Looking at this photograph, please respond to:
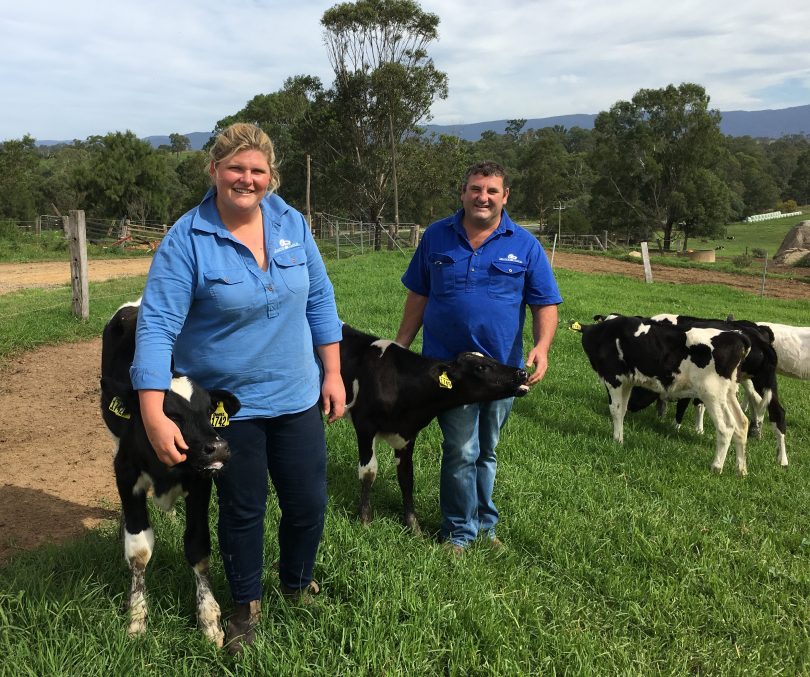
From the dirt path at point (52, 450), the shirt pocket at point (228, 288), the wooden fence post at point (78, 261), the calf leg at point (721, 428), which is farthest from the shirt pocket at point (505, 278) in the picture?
the wooden fence post at point (78, 261)

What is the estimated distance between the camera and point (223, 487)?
2.68m

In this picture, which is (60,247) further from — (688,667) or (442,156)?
(688,667)

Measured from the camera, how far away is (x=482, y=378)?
3955mm

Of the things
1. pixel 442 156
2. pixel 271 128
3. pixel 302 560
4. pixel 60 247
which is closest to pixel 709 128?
pixel 442 156

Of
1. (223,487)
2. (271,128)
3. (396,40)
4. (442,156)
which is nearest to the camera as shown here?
(223,487)

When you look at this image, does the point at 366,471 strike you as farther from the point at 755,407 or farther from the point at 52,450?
the point at 755,407

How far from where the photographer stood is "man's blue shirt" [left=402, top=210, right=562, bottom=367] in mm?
3760

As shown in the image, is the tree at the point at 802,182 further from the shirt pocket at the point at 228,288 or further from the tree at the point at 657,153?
the shirt pocket at the point at 228,288

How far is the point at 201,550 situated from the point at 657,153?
45.3 m

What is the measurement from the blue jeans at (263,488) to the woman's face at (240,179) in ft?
2.93

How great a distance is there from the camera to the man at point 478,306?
375 centimetres

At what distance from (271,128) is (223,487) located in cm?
4894

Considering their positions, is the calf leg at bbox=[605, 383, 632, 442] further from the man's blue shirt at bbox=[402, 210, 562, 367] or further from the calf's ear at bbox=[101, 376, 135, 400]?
the calf's ear at bbox=[101, 376, 135, 400]

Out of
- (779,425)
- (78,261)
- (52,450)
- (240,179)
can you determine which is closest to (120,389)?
(240,179)
